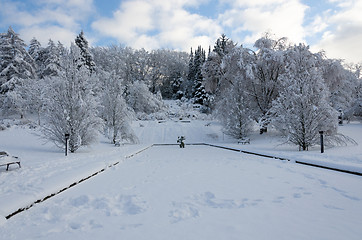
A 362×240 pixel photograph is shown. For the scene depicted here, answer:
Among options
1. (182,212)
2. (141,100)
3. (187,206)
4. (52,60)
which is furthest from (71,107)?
(52,60)

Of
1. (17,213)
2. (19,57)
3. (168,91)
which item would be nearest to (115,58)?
(168,91)

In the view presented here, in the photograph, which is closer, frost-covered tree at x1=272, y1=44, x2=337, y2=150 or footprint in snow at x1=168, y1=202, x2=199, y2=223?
footprint in snow at x1=168, y1=202, x2=199, y2=223

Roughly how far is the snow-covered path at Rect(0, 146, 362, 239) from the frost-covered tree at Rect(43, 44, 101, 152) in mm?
7500

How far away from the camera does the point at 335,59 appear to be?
16406 mm

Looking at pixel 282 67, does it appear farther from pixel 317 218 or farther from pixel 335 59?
pixel 317 218

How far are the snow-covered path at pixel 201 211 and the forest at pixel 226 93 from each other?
261 inches

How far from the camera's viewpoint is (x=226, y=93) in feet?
62.8

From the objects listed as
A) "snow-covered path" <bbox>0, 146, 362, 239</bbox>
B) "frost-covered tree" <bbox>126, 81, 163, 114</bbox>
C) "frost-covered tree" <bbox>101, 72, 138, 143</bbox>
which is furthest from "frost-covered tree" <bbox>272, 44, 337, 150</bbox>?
"frost-covered tree" <bbox>126, 81, 163, 114</bbox>

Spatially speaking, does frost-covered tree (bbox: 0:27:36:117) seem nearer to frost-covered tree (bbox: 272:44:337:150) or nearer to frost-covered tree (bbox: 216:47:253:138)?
frost-covered tree (bbox: 216:47:253:138)

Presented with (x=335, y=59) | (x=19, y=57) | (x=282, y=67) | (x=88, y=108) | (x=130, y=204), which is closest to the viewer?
(x=130, y=204)

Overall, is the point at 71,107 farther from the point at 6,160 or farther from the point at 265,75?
the point at 265,75

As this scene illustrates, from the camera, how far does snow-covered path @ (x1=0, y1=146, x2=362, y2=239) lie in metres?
2.48

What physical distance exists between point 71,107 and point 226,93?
13.1m

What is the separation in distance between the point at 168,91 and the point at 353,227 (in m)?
59.0
